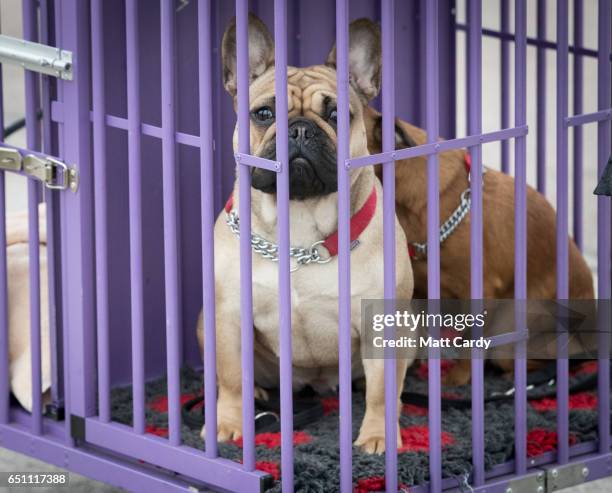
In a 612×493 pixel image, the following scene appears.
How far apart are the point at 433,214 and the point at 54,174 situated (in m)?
1.08

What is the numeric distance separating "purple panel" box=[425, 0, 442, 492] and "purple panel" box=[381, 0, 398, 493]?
121 mm

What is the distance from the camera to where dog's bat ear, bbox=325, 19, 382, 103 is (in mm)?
2967

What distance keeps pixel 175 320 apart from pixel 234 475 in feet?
1.40

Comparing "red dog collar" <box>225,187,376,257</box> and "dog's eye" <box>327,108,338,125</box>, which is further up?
"dog's eye" <box>327,108,338,125</box>

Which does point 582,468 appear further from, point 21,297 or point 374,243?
point 21,297

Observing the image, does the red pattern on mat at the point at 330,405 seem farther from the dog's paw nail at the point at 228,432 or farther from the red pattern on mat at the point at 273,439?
the dog's paw nail at the point at 228,432

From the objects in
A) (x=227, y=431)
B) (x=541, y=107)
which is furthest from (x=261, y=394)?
(x=541, y=107)

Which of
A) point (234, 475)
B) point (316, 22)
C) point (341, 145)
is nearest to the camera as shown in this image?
point (341, 145)

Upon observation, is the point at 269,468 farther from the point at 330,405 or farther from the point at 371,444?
Result: the point at 330,405

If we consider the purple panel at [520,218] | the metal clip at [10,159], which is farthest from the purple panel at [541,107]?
the metal clip at [10,159]

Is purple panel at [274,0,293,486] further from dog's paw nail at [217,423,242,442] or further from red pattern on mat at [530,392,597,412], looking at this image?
red pattern on mat at [530,392,597,412]

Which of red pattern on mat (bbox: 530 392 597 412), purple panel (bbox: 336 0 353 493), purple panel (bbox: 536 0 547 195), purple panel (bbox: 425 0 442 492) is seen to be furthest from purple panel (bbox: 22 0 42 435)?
purple panel (bbox: 536 0 547 195)

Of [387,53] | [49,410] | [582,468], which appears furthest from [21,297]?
[582,468]

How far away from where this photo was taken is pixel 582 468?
3057 millimetres
